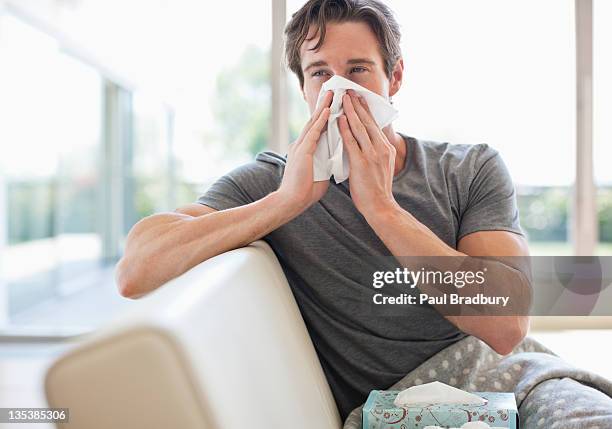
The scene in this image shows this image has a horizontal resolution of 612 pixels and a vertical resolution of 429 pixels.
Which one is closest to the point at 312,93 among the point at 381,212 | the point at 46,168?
the point at 381,212

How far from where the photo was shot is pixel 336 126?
107 centimetres

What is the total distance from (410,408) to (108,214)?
10.9 feet

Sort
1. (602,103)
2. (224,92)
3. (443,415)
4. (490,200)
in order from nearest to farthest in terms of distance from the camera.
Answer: (443,415), (490,200), (602,103), (224,92)

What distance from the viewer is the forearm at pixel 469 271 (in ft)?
3.43

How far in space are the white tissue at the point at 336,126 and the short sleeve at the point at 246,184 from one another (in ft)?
0.52

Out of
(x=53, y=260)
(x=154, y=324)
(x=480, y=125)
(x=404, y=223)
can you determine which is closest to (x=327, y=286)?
(x=404, y=223)

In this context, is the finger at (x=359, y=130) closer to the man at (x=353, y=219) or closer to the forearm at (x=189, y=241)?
the man at (x=353, y=219)

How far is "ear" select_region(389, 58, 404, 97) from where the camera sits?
→ 1.29m

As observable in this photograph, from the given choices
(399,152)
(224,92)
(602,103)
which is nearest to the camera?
(399,152)

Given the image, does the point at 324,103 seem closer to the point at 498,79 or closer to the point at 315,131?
the point at 315,131

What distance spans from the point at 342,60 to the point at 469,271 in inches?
15.5

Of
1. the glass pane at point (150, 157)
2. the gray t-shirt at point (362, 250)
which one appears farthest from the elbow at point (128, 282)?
the glass pane at point (150, 157)

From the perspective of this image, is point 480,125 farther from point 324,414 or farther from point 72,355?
point 72,355

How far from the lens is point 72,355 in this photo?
499 mm
